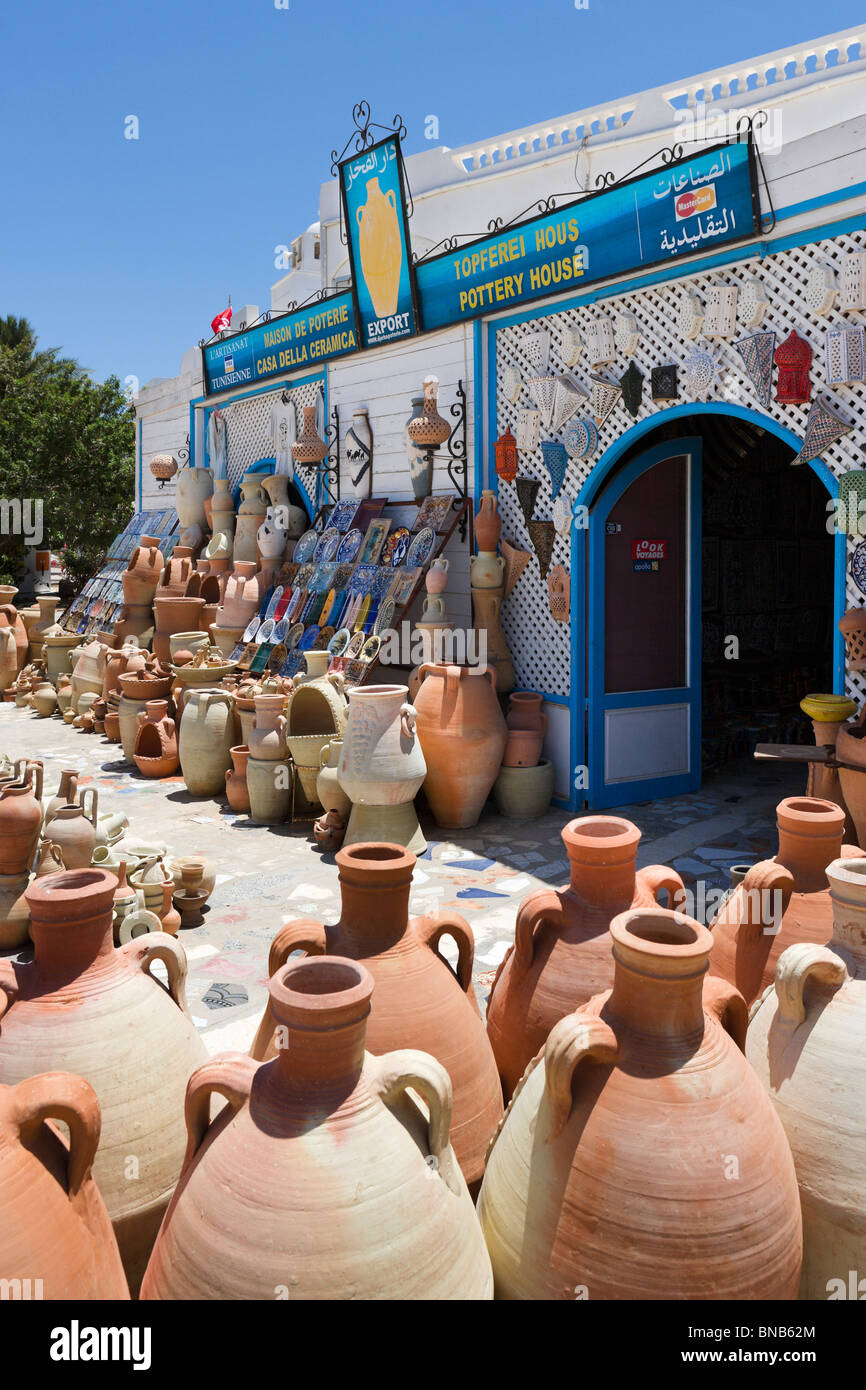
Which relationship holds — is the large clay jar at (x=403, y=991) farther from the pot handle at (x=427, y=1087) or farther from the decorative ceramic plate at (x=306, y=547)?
the decorative ceramic plate at (x=306, y=547)

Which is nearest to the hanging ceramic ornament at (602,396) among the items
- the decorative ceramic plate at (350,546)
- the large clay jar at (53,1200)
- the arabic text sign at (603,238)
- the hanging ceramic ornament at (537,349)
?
the hanging ceramic ornament at (537,349)

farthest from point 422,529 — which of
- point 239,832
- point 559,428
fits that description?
point 239,832

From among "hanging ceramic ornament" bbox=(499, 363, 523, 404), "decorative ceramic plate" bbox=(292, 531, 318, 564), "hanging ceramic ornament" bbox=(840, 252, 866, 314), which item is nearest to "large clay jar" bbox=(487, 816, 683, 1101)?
"hanging ceramic ornament" bbox=(840, 252, 866, 314)

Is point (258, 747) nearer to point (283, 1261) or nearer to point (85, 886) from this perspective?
point (85, 886)

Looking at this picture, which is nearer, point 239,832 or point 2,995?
point 2,995

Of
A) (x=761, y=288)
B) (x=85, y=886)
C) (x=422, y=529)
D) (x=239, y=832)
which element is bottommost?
(x=239, y=832)

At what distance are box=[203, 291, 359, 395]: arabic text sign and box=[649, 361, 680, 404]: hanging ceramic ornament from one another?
404cm

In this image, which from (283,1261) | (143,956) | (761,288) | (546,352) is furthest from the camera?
(546,352)

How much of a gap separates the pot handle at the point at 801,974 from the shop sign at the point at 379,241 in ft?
25.1

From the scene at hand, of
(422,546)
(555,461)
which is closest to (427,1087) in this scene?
(555,461)

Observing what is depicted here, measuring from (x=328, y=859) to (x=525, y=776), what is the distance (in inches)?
66.0

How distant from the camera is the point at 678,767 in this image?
25.4 feet

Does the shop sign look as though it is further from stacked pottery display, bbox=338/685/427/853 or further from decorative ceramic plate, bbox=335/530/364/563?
stacked pottery display, bbox=338/685/427/853
